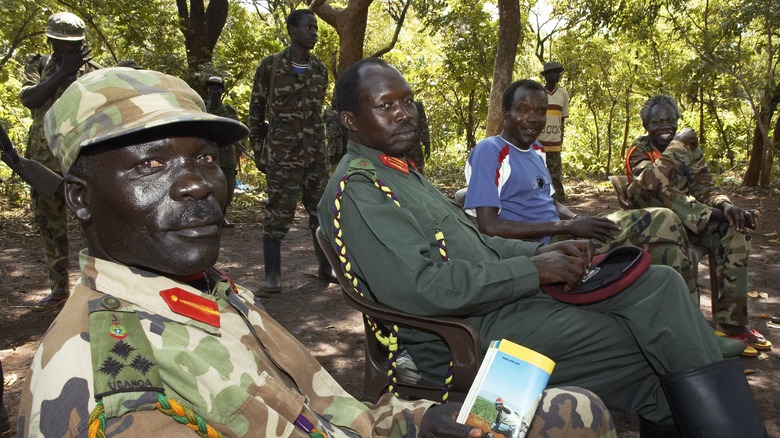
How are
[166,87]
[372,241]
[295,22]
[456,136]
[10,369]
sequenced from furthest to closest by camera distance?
[456,136] → [295,22] → [10,369] → [372,241] → [166,87]

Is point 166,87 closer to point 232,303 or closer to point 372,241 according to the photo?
point 232,303

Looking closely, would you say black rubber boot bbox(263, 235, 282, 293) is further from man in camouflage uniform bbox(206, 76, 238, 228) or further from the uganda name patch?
the uganda name patch

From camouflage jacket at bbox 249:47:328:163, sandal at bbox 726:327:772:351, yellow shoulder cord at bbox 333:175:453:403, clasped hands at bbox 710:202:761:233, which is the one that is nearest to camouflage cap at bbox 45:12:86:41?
camouflage jacket at bbox 249:47:328:163

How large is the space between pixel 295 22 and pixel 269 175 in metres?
1.21

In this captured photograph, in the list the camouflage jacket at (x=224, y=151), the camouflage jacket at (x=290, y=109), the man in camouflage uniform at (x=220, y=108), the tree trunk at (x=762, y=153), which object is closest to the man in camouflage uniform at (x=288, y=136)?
the camouflage jacket at (x=290, y=109)

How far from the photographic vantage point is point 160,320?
122 cm

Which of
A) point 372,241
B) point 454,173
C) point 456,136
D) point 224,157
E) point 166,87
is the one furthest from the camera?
point 456,136

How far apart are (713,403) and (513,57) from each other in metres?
6.72

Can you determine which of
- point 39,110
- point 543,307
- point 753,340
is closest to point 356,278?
point 543,307

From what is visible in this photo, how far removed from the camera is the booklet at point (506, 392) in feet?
4.44

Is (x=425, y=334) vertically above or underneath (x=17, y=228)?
above

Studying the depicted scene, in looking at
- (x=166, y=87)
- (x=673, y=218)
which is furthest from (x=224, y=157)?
(x=166, y=87)

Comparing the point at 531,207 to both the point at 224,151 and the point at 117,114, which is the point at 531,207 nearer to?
the point at 117,114

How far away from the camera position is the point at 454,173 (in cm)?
1480
